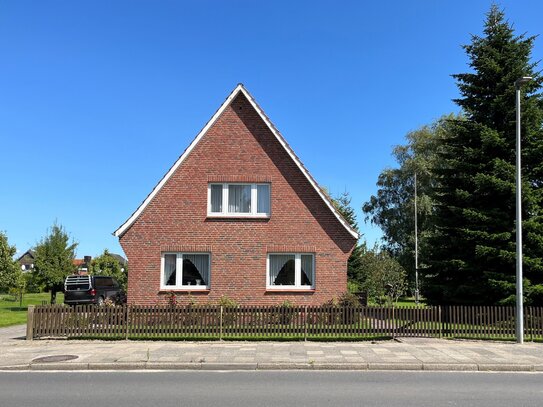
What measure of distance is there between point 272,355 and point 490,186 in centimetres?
1305

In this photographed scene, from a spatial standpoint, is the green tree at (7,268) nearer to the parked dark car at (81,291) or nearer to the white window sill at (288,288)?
the parked dark car at (81,291)

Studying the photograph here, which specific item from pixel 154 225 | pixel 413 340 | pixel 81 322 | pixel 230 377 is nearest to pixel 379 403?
pixel 230 377

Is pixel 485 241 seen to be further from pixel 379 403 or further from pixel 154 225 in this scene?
pixel 379 403

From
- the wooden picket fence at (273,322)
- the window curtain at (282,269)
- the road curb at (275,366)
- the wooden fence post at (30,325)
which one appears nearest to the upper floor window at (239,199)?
the window curtain at (282,269)

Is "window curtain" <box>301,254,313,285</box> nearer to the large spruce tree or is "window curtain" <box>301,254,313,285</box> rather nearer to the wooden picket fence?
the wooden picket fence

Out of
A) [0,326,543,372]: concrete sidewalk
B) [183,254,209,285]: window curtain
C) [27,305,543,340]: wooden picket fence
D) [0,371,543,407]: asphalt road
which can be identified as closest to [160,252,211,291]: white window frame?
[183,254,209,285]: window curtain

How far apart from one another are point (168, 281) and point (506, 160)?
593 inches

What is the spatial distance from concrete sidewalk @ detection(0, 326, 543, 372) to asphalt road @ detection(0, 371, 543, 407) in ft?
1.69

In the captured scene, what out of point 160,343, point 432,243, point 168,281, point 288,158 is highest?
point 288,158

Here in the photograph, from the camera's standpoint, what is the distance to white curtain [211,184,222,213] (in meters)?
20.0

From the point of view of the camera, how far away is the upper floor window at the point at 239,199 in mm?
19967

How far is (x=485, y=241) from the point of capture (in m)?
20.5

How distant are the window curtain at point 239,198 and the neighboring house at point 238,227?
0.13 ft

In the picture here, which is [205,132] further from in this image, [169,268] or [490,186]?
[490,186]
